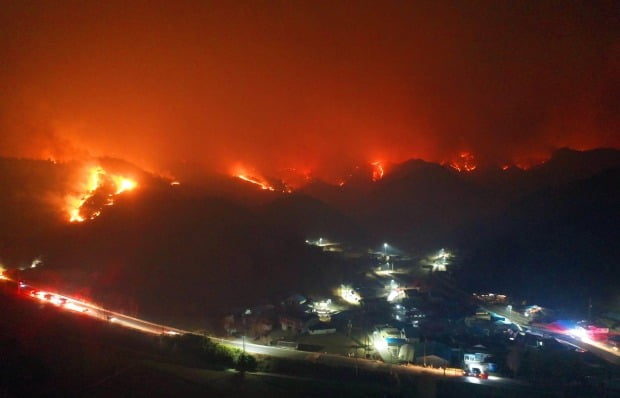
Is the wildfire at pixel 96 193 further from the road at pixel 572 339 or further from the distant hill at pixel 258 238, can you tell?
the road at pixel 572 339

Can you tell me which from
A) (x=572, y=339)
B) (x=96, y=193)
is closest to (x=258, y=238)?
(x=96, y=193)

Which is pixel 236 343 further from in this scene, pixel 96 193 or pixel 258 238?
pixel 96 193

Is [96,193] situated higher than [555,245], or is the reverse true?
[96,193]

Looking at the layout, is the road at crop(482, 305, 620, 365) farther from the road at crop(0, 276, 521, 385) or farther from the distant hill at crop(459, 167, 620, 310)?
the road at crop(0, 276, 521, 385)

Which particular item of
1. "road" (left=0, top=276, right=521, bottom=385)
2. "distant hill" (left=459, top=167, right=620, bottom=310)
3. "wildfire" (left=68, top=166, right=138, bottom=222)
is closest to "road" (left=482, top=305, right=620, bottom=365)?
"distant hill" (left=459, top=167, right=620, bottom=310)

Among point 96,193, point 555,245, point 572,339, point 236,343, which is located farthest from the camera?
point 96,193

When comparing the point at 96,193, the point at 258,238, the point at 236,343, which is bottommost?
the point at 236,343

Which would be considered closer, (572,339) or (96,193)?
(572,339)

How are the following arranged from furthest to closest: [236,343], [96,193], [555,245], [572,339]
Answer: [96,193]
[555,245]
[572,339]
[236,343]

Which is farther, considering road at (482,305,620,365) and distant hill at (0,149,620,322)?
distant hill at (0,149,620,322)
